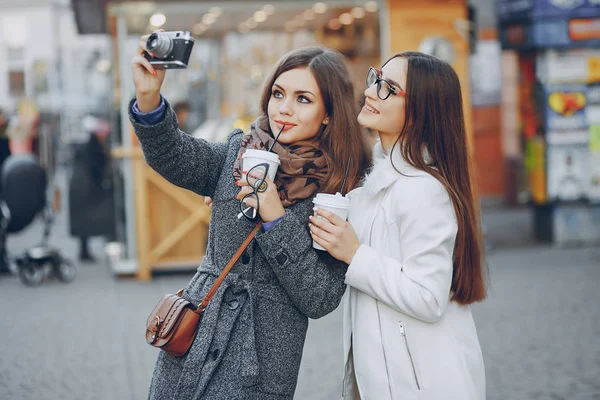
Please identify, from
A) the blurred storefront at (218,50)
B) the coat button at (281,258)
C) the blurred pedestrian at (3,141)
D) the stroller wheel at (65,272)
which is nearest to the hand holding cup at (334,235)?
the coat button at (281,258)

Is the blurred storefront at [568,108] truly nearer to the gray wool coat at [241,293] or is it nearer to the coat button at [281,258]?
the gray wool coat at [241,293]

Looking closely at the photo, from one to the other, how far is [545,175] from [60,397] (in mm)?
7067

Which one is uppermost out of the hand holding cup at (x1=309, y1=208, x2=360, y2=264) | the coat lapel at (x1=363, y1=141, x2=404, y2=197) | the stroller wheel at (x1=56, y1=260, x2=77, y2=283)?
the coat lapel at (x1=363, y1=141, x2=404, y2=197)

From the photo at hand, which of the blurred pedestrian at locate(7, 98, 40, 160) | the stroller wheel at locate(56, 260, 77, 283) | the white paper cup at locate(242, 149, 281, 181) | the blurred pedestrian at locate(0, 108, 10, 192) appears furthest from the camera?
the blurred pedestrian at locate(0, 108, 10, 192)

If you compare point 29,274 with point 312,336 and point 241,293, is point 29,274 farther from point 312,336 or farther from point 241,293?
point 241,293

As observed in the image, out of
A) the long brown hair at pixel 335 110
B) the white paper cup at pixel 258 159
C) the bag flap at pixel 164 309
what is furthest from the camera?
the long brown hair at pixel 335 110

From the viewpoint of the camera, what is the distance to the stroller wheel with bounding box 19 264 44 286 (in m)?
9.59

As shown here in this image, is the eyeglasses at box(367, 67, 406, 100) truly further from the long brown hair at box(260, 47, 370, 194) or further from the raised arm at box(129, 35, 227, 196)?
the raised arm at box(129, 35, 227, 196)

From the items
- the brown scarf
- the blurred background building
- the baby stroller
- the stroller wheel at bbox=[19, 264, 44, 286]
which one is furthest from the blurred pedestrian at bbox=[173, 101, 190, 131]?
the brown scarf

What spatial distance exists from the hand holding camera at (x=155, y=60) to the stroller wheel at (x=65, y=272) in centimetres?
753

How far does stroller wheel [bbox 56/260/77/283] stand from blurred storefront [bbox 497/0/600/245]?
18.7ft

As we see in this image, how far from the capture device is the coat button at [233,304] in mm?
2711

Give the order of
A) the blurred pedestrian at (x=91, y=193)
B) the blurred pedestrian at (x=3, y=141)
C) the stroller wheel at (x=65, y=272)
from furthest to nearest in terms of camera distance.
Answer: the blurred pedestrian at (x=91, y=193), the blurred pedestrian at (x=3, y=141), the stroller wheel at (x=65, y=272)

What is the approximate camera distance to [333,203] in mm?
2613
